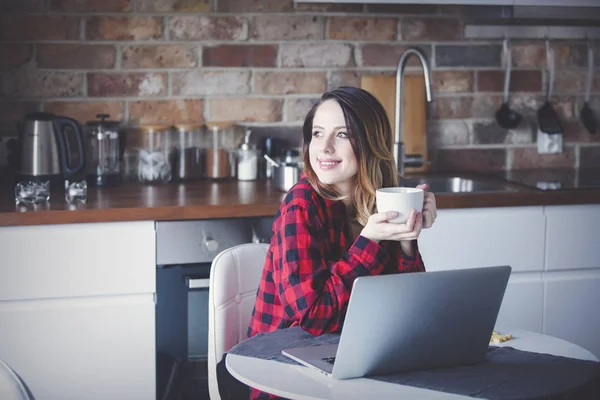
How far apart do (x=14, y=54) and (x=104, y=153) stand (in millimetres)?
450

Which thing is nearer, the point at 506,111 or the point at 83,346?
the point at 83,346

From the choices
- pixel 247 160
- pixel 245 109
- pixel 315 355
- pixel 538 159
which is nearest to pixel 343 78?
pixel 245 109

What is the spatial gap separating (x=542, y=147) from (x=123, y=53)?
63.3 inches

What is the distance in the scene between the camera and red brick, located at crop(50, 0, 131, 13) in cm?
300

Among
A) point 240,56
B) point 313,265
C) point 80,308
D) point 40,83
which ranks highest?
point 240,56

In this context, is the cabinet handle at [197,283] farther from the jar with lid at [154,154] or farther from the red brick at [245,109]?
the red brick at [245,109]

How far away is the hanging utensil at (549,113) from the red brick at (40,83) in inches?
66.7

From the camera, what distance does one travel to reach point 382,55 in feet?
10.7

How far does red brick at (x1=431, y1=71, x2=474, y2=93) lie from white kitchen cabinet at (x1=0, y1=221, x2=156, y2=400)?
1.31 m

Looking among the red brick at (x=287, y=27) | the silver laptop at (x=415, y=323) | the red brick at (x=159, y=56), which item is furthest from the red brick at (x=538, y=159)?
the silver laptop at (x=415, y=323)

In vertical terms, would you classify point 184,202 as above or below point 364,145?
below

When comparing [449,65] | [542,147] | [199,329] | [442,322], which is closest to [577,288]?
[542,147]

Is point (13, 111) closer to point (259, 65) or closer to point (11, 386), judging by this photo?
point (259, 65)

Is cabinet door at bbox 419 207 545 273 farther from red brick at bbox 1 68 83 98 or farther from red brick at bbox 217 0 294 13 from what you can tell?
red brick at bbox 1 68 83 98
